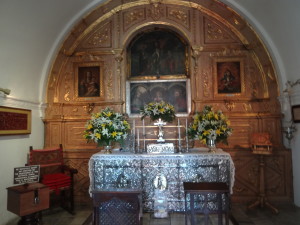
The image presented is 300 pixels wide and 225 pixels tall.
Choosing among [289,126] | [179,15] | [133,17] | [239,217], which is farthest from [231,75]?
→ [239,217]

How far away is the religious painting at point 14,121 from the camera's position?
4660 millimetres

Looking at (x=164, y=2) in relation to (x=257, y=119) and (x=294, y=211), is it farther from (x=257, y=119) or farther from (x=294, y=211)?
(x=294, y=211)

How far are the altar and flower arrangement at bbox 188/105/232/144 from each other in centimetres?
36

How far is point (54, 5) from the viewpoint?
17.6 feet

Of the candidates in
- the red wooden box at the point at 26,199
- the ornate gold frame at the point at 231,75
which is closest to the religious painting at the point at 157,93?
the ornate gold frame at the point at 231,75

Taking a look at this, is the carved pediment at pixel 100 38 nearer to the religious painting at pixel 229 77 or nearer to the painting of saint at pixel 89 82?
the painting of saint at pixel 89 82

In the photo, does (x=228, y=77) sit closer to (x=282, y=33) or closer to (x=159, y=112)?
(x=282, y=33)

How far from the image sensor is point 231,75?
6316 mm

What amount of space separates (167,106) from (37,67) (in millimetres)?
3532

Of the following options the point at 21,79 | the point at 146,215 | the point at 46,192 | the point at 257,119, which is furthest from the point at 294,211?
the point at 21,79

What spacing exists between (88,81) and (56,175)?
2.65 meters

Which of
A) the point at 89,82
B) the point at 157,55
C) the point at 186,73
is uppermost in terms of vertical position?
the point at 157,55

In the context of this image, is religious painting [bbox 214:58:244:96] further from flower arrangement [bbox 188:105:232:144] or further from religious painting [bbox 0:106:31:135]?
religious painting [bbox 0:106:31:135]

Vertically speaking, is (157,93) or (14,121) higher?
(157,93)
